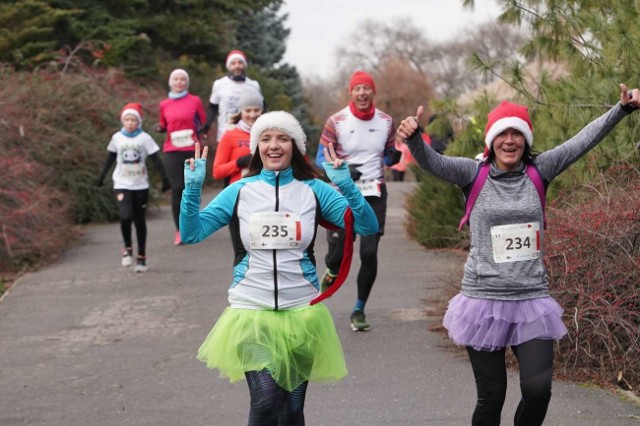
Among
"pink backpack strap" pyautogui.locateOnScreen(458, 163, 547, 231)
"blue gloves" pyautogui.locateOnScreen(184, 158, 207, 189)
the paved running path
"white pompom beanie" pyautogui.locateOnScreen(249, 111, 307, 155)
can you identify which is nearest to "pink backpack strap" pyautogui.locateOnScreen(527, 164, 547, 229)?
"pink backpack strap" pyautogui.locateOnScreen(458, 163, 547, 231)

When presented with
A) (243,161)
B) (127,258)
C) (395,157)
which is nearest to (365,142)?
(395,157)

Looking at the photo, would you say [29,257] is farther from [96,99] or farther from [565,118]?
[565,118]

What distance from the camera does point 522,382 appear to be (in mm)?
5180

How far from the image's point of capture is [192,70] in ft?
104

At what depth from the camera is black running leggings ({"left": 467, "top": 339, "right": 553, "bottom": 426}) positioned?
5148 mm

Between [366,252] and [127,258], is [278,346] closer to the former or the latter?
[366,252]

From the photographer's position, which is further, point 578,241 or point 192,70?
point 192,70

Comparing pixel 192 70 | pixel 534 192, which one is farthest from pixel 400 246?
pixel 192 70

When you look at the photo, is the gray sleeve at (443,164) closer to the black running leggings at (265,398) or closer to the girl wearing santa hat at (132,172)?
the black running leggings at (265,398)

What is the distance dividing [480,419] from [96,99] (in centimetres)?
1443

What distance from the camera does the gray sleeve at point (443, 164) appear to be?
531cm

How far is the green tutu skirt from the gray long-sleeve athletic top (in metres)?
0.73

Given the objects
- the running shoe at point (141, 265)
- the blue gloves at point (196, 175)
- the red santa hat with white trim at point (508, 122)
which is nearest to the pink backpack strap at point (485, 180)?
the red santa hat with white trim at point (508, 122)

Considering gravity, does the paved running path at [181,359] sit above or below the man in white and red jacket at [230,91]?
below
